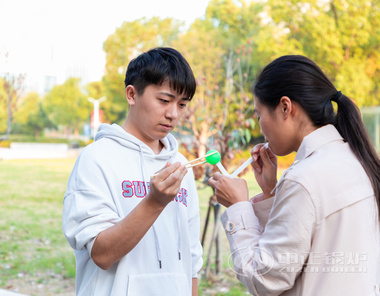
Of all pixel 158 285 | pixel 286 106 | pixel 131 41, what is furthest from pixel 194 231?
pixel 131 41

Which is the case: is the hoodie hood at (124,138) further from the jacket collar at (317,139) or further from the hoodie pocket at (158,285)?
the jacket collar at (317,139)

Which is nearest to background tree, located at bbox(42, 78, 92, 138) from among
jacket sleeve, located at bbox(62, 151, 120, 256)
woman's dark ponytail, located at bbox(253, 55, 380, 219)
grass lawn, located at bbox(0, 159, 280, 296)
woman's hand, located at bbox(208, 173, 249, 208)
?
grass lawn, located at bbox(0, 159, 280, 296)

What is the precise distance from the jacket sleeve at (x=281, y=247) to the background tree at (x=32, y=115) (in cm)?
3264

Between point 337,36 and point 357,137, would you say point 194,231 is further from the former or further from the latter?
point 337,36

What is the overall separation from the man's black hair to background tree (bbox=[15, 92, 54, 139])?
3210 centimetres

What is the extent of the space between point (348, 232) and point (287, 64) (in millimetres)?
500

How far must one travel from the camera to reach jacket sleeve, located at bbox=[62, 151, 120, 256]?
4.38ft

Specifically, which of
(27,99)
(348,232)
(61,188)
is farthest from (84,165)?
(27,99)

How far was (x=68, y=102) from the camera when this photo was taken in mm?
30766

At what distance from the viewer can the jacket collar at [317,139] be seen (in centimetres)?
128

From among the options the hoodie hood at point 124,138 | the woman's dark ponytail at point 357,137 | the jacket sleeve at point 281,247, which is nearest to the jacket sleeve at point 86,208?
the hoodie hood at point 124,138

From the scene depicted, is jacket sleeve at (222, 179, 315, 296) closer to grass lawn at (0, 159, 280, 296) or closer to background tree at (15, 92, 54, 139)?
grass lawn at (0, 159, 280, 296)

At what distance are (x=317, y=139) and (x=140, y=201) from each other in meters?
0.58

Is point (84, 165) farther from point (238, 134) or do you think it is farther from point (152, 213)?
point (238, 134)
